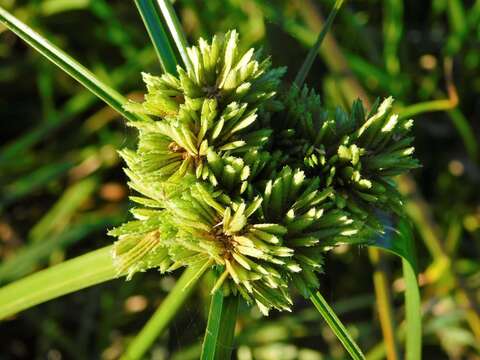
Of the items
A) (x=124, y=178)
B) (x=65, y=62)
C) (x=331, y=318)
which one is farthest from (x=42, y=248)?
(x=331, y=318)

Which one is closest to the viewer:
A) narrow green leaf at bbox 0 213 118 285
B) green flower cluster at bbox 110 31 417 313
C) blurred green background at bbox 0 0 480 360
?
green flower cluster at bbox 110 31 417 313

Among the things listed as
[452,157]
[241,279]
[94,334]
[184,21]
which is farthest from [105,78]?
[241,279]

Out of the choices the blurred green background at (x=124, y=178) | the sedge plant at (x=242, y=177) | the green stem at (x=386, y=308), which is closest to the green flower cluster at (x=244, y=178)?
the sedge plant at (x=242, y=177)

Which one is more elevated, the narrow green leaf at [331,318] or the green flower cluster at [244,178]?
the green flower cluster at [244,178]

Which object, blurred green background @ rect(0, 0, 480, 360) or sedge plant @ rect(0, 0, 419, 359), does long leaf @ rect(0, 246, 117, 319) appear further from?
blurred green background @ rect(0, 0, 480, 360)

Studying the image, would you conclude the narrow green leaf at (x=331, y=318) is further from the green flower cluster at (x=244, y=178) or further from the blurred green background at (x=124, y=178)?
the blurred green background at (x=124, y=178)

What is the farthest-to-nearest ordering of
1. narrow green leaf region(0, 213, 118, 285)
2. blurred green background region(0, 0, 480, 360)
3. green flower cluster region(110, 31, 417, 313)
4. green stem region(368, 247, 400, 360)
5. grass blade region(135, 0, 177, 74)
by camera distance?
blurred green background region(0, 0, 480, 360)
narrow green leaf region(0, 213, 118, 285)
green stem region(368, 247, 400, 360)
grass blade region(135, 0, 177, 74)
green flower cluster region(110, 31, 417, 313)

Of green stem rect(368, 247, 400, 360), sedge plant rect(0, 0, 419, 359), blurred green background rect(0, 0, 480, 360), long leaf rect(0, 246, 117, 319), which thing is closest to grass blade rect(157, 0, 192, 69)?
sedge plant rect(0, 0, 419, 359)
